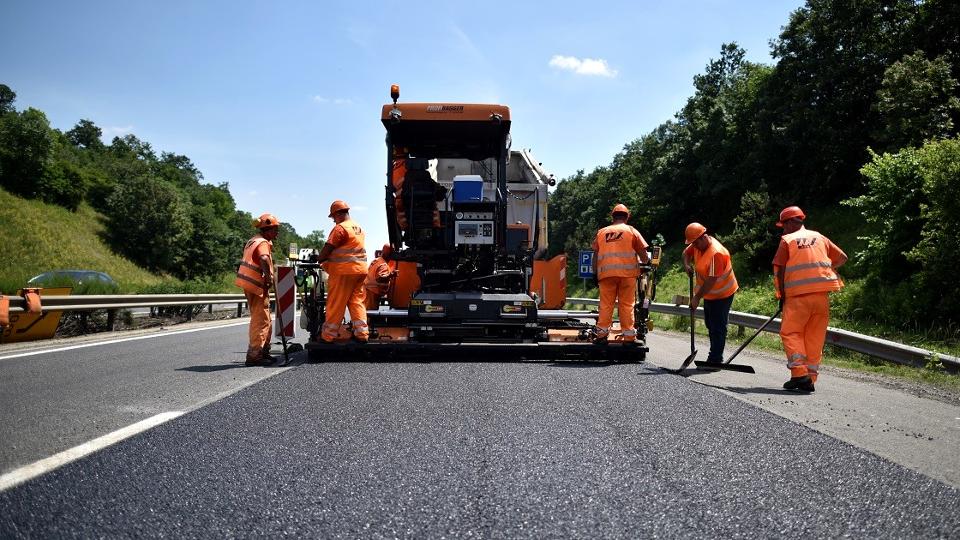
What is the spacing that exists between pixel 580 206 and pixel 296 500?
74592 millimetres

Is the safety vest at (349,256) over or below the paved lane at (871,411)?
over

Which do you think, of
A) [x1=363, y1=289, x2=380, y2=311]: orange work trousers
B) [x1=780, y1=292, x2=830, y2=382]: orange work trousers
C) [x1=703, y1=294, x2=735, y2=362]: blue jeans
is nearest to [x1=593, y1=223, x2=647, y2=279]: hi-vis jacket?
[x1=703, y1=294, x2=735, y2=362]: blue jeans

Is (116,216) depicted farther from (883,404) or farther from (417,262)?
(883,404)

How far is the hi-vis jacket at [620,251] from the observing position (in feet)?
26.6

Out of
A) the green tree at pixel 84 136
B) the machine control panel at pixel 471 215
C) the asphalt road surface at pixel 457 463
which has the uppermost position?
the green tree at pixel 84 136

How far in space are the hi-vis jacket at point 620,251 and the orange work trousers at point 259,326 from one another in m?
3.78

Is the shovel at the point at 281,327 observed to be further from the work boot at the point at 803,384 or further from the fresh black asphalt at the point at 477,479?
the work boot at the point at 803,384

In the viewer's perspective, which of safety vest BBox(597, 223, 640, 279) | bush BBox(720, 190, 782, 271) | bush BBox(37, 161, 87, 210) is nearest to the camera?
safety vest BBox(597, 223, 640, 279)

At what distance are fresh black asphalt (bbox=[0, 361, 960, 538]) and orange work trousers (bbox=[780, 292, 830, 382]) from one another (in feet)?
5.31

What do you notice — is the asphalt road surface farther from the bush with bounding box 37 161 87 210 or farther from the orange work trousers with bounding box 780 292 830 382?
the bush with bounding box 37 161 87 210

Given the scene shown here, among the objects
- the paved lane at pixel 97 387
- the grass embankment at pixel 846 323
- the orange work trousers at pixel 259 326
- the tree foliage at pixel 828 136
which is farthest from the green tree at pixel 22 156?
the orange work trousers at pixel 259 326

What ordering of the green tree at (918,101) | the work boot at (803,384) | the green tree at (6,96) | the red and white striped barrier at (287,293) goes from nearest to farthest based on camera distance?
1. the work boot at (803,384)
2. the red and white striped barrier at (287,293)
3. the green tree at (918,101)
4. the green tree at (6,96)

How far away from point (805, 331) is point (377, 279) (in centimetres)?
517

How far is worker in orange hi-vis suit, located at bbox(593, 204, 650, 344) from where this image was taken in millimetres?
8094
